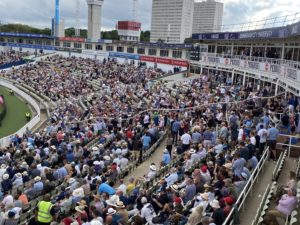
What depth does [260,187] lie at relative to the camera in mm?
10312

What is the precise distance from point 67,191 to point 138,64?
1424 inches

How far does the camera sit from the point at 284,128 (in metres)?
13.5

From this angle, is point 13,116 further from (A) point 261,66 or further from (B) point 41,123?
(A) point 261,66

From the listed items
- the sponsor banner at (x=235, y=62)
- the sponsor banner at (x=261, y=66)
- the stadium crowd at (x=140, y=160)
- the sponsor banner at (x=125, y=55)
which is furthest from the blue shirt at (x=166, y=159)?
the sponsor banner at (x=125, y=55)

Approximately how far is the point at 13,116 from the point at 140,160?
64.2ft

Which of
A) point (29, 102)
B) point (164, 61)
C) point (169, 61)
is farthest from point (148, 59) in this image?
point (29, 102)

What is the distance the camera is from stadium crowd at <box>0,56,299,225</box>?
28.3 feet

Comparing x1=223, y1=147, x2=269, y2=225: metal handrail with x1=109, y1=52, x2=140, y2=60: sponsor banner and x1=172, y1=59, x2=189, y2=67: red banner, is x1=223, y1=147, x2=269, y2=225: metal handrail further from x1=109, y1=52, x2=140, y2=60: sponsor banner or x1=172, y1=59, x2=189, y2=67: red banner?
x1=109, y1=52, x2=140, y2=60: sponsor banner

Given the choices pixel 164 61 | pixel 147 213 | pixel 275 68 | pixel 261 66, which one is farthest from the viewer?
pixel 164 61

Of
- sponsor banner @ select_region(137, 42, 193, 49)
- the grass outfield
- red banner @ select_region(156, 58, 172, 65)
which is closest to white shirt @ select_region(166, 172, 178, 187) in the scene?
the grass outfield

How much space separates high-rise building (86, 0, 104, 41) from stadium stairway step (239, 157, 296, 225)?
10485cm

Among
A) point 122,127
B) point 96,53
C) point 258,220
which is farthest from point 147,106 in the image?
point 96,53

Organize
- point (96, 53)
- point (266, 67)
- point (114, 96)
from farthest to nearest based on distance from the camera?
point (96, 53), point (114, 96), point (266, 67)

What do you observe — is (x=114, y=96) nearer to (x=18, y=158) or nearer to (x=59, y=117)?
(x=59, y=117)
